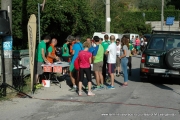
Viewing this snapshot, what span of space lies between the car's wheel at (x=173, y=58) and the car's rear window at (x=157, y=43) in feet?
3.16

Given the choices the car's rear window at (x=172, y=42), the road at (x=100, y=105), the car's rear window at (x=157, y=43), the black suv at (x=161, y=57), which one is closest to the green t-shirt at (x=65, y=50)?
the road at (x=100, y=105)

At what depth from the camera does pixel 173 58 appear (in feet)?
36.6

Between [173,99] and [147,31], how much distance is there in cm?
3333

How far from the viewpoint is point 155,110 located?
818 centimetres

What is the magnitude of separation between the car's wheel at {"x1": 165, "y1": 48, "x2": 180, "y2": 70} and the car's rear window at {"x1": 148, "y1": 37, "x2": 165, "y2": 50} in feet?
3.16

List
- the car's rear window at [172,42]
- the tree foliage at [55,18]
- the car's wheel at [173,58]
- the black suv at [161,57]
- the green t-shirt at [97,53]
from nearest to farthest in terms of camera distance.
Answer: the green t-shirt at [97,53] → the car's wheel at [173,58] → the black suv at [161,57] → the car's rear window at [172,42] → the tree foliage at [55,18]

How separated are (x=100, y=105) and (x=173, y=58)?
3668mm

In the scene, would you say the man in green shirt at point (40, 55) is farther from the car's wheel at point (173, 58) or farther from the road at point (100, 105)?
the car's wheel at point (173, 58)

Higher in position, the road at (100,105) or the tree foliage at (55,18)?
the tree foliage at (55,18)

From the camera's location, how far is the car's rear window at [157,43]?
40.2 ft

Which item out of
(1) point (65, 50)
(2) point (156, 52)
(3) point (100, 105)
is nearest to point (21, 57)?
(1) point (65, 50)

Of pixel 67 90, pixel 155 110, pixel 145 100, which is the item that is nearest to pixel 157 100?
pixel 145 100

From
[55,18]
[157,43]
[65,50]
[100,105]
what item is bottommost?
[100,105]

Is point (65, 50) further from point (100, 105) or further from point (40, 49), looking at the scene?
point (100, 105)
